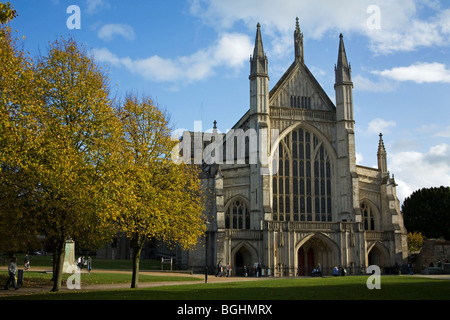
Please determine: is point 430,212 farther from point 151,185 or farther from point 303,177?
point 151,185

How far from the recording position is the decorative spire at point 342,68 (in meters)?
50.6

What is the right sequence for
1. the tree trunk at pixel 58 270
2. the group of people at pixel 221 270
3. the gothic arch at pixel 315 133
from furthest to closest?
the gothic arch at pixel 315 133 → the group of people at pixel 221 270 → the tree trunk at pixel 58 270

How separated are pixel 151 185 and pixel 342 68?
33.8m

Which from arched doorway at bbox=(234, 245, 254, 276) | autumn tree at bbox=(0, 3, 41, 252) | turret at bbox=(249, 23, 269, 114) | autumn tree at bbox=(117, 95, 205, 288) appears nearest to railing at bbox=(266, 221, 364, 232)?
arched doorway at bbox=(234, 245, 254, 276)

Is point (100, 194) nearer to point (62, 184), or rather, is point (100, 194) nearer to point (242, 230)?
point (62, 184)

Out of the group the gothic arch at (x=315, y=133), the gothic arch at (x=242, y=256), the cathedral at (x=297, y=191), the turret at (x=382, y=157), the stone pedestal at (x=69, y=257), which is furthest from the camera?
the turret at (x=382, y=157)

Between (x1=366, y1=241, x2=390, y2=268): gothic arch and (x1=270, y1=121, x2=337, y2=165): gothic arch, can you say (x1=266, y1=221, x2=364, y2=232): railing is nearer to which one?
(x1=366, y1=241, x2=390, y2=268): gothic arch

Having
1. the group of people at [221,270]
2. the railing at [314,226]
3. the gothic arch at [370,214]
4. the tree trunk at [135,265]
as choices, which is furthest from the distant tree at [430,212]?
the tree trunk at [135,265]

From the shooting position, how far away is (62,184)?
1881 centimetres

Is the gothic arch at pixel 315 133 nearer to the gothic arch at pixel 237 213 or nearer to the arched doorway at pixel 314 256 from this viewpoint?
the gothic arch at pixel 237 213

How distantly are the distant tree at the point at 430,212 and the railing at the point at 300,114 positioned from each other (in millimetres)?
24844

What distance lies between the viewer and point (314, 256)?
46.9 meters
